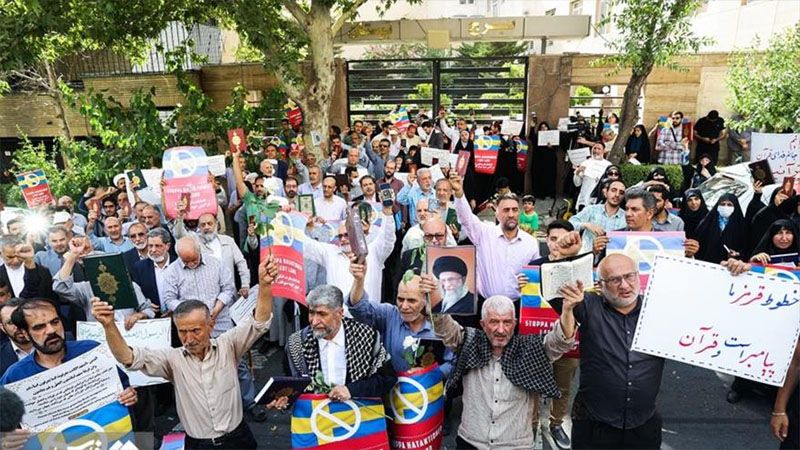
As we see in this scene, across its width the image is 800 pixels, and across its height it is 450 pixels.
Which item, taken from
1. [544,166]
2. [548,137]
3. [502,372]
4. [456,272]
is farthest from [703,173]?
[502,372]

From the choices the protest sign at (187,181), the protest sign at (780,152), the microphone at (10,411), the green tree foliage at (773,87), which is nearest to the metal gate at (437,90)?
the green tree foliage at (773,87)

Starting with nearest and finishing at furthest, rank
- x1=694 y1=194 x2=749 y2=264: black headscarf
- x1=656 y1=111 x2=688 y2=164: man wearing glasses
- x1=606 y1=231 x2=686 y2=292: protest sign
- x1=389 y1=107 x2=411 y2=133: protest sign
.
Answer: x1=606 y1=231 x2=686 y2=292: protest sign, x1=694 y1=194 x2=749 y2=264: black headscarf, x1=389 y1=107 x2=411 y2=133: protest sign, x1=656 y1=111 x2=688 y2=164: man wearing glasses

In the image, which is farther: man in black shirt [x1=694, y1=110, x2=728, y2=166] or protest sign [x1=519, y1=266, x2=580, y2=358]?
man in black shirt [x1=694, y1=110, x2=728, y2=166]

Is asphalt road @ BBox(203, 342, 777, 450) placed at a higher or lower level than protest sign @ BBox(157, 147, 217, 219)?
lower

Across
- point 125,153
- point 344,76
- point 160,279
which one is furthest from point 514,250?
point 344,76

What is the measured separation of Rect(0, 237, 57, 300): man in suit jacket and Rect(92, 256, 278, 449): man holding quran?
5.59 ft

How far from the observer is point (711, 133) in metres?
12.0

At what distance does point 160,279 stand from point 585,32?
12700mm

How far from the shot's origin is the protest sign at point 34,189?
6504 millimetres

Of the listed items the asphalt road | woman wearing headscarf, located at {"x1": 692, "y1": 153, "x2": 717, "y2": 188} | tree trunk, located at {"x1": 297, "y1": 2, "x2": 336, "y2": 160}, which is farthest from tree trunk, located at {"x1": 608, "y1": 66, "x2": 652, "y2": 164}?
the asphalt road

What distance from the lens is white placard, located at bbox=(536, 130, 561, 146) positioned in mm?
11641

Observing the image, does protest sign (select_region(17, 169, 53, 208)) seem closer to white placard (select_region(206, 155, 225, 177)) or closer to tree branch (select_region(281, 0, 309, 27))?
white placard (select_region(206, 155, 225, 177))

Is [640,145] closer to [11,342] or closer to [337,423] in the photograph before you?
[337,423]

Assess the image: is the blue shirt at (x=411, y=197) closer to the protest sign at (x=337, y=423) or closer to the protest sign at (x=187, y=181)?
the protest sign at (x=187, y=181)
